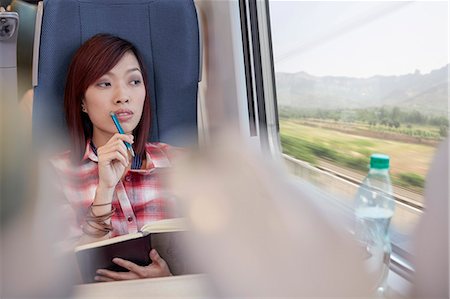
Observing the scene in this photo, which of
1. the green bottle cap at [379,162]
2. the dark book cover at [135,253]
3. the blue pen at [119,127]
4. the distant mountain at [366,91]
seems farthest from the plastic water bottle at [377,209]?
the blue pen at [119,127]

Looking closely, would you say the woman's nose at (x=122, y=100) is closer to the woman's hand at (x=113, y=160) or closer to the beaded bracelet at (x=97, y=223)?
the woman's hand at (x=113, y=160)

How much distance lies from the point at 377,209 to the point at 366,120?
0.17 metres

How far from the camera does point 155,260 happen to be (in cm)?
88

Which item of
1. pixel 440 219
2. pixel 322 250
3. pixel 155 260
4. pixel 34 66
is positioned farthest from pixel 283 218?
pixel 34 66

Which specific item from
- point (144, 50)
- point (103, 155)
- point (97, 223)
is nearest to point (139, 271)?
point (97, 223)

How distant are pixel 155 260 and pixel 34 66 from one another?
0.43 metres

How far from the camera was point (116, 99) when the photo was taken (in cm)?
93

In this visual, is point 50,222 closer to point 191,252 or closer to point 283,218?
point 191,252

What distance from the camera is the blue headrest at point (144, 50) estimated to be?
0.91 metres

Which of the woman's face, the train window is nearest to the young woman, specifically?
the woman's face

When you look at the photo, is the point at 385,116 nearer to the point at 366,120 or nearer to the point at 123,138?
the point at 366,120

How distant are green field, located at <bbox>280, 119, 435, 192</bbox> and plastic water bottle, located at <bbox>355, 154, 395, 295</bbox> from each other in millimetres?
22

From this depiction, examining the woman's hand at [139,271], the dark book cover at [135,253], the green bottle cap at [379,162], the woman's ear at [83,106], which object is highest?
the woman's ear at [83,106]

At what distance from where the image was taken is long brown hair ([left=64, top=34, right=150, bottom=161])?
0.92m
